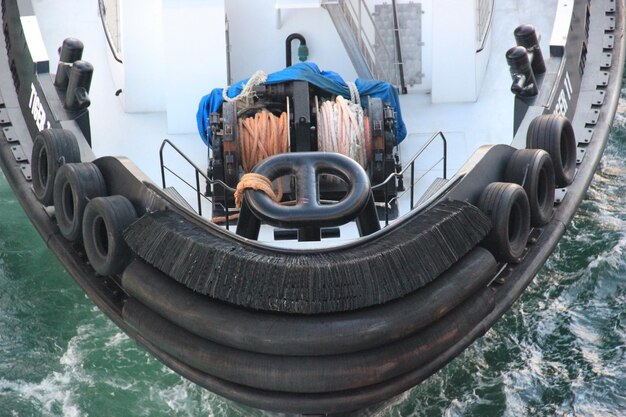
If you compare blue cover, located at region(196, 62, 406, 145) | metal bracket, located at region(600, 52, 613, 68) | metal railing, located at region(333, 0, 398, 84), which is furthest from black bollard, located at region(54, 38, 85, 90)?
metal bracket, located at region(600, 52, 613, 68)

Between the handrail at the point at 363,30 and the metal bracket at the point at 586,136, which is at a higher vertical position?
the handrail at the point at 363,30

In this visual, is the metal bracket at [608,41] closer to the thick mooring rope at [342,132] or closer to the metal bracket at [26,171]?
the thick mooring rope at [342,132]

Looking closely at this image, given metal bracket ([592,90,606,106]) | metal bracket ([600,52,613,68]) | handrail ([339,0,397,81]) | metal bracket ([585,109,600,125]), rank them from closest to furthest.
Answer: metal bracket ([585,109,600,125])
metal bracket ([592,90,606,106])
metal bracket ([600,52,613,68])
handrail ([339,0,397,81])

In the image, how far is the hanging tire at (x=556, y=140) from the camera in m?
6.24

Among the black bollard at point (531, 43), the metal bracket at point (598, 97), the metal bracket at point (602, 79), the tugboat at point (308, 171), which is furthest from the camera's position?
the metal bracket at point (602, 79)

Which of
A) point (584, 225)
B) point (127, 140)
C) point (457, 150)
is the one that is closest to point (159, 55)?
point (127, 140)

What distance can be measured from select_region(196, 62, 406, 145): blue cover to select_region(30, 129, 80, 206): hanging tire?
3.41 feet

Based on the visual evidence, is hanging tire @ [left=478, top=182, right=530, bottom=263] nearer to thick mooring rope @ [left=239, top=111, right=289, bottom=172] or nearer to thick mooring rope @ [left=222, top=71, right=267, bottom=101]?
thick mooring rope @ [left=239, top=111, right=289, bottom=172]

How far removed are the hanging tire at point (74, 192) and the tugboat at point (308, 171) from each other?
13 millimetres

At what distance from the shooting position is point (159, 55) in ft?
26.2

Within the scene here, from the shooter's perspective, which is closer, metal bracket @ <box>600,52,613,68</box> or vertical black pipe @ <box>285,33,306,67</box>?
metal bracket @ <box>600,52,613,68</box>

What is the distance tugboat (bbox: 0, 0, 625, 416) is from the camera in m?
5.24

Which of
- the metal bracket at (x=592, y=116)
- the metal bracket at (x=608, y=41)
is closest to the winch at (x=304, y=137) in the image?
the metal bracket at (x=592, y=116)

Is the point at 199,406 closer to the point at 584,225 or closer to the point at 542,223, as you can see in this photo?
the point at 542,223
